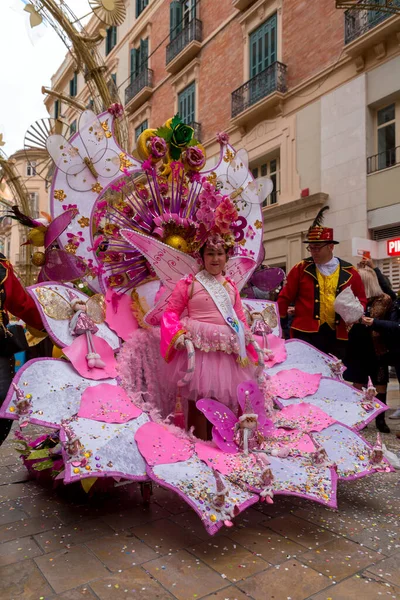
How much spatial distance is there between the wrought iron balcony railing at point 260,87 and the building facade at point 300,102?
3 centimetres

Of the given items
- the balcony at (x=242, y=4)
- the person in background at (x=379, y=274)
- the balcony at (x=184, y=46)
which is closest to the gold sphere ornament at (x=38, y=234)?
the person in background at (x=379, y=274)

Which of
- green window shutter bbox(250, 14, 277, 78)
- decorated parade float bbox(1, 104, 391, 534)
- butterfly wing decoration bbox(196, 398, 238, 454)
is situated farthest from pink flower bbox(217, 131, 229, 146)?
green window shutter bbox(250, 14, 277, 78)

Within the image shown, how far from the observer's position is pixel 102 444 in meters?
2.51

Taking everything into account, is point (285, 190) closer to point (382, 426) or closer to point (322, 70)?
point (322, 70)

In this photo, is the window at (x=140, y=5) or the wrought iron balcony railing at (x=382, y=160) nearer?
the wrought iron balcony railing at (x=382, y=160)

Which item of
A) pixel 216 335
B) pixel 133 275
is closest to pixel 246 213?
pixel 133 275

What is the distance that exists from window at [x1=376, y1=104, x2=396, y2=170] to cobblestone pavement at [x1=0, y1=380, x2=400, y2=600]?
9035 millimetres

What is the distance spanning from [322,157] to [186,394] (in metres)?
9.96

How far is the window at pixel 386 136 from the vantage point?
10.6m

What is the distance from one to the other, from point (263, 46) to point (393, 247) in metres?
7.28

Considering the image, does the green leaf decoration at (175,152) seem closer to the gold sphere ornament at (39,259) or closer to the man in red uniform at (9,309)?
the gold sphere ornament at (39,259)

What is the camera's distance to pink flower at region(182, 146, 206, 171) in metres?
3.81

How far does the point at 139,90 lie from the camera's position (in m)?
18.3

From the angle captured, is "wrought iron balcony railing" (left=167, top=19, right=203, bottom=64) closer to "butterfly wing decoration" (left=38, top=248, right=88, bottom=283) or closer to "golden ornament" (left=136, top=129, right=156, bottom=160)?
"golden ornament" (left=136, top=129, right=156, bottom=160)
